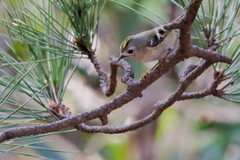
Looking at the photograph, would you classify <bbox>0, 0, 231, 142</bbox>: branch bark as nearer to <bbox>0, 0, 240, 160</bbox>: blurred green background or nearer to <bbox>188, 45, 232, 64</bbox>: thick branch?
<bbox>188, 45, 232, 64</bbox>: thick branch

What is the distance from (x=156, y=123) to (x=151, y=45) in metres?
1.33

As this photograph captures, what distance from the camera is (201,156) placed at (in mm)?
2023

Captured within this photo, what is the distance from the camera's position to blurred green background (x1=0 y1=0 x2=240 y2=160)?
194 centimetres

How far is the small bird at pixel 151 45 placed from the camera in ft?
2.31

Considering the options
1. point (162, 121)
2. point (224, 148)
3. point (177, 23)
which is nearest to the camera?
point (177, 23)

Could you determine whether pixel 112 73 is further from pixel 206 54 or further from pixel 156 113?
pixel 206 54

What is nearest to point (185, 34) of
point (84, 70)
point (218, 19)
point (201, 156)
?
point (218, 19)

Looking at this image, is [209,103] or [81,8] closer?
[81,8]

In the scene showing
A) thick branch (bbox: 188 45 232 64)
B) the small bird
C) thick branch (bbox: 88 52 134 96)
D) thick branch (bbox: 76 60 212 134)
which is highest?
the small bird

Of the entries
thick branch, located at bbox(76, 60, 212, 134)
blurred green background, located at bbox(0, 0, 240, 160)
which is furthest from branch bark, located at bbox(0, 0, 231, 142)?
blurred green background, located at bbox(0, 0, 240, 160)

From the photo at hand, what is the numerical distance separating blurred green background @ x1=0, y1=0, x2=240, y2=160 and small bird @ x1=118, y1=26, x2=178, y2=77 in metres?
1.11

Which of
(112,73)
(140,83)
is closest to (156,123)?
A: (112,73)

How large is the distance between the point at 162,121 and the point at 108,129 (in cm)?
140

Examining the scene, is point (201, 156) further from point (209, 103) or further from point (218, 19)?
point (218, 19)
